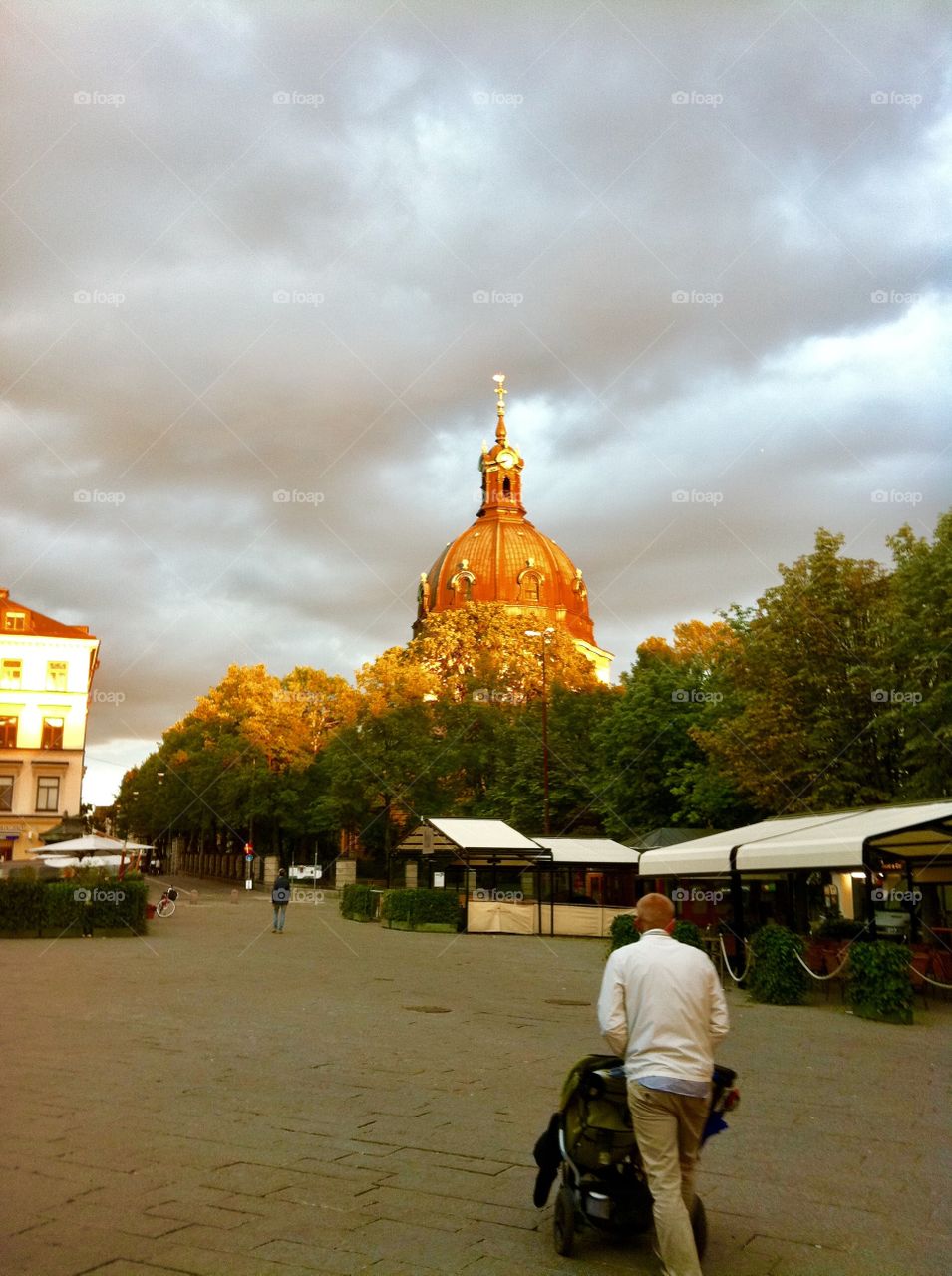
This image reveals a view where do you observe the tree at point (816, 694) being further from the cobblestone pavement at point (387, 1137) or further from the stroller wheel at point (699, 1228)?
the stroller wheel at point (699, 1228)

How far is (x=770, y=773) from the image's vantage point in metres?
32.9

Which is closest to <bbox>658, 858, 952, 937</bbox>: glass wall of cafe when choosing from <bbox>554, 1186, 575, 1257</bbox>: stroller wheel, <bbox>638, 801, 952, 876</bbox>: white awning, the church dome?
<bbox>638, 801, 952, 876</bbox>: white awning

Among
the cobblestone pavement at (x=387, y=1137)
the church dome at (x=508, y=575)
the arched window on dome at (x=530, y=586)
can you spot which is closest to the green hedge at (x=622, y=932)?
the cobblestone pavement at (x=387, y=1137)

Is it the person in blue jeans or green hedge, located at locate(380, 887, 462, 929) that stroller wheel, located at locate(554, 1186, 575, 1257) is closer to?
the person in blue jeans

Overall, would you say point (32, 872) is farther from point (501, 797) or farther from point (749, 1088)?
point (501, 797)

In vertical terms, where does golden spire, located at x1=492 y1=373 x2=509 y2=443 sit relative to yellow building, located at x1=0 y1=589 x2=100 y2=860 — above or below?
above

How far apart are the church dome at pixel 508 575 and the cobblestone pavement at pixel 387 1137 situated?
82.1 metres

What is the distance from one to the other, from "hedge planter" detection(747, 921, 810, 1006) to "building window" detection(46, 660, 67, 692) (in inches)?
2120

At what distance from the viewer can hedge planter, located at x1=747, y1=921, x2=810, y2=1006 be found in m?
16.7

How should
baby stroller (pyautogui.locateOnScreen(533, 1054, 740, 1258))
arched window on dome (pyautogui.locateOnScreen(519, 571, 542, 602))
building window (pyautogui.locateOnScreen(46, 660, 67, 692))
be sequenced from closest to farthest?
baby stroller (pyautogui.locateOnScreen(533, 1054, 740, 1258)) < building window (pyautogui.locateOnScreen(46, 660, 67, 692)) < arched window on dome (pyautogui.locateOnScreen(519, 571, 542, 602))

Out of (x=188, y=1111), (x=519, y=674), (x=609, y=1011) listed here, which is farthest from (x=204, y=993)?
(x=519, y=674)

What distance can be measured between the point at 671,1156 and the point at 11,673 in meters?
63.9

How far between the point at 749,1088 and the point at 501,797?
4391 cm

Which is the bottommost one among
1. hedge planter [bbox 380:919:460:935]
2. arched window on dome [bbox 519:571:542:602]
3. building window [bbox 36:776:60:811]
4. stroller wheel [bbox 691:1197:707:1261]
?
hedge planter [bbox 380:919:460:935]
